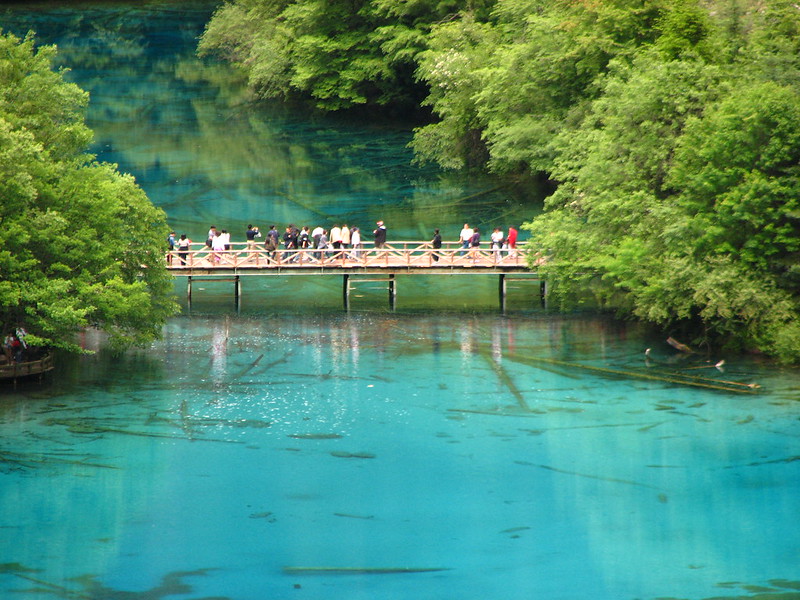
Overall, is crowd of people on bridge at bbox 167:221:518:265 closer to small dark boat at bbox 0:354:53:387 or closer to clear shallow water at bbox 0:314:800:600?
clear shallow water at bbox 0:314:800:600

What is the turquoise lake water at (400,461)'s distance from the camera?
2241cm

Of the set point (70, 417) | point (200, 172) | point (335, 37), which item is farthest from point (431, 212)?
point (70, 417)

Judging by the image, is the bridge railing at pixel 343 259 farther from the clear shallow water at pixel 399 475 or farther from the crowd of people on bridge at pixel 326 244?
the clear shallow water at pixel 399 475

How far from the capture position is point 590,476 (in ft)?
88.3

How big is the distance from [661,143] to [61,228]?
689 inches

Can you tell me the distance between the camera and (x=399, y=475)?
88.0ft

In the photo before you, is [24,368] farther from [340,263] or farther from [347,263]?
[347,263]

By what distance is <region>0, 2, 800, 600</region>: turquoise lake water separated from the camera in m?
22.4

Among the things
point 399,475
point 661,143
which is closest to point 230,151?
point 661,143

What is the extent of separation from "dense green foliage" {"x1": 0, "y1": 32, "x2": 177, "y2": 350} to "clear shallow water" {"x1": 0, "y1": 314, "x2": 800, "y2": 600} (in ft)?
6.44

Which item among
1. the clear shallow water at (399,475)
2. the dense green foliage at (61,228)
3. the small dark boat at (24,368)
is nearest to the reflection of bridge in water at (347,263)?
the clear shallow water at (399,475)

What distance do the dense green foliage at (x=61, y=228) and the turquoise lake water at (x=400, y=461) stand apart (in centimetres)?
196

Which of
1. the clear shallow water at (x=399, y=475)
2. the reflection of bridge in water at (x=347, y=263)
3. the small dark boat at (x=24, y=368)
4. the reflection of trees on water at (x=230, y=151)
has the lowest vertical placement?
the clear shallow water at (x=399, y=475)

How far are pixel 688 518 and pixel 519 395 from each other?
8243 mm
